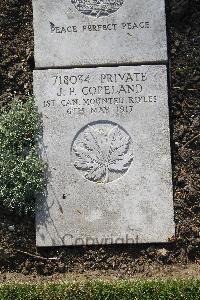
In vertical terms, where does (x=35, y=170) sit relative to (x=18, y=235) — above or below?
above

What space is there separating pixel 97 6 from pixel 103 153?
41.6 inches

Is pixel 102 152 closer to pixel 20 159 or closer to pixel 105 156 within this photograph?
pixel 105 156

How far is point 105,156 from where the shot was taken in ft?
14.0

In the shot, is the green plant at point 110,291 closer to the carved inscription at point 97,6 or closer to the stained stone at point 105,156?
the stained stone at point 105,156

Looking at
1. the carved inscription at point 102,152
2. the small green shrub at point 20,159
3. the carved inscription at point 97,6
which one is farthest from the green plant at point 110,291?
the carved inscription at point 97,6

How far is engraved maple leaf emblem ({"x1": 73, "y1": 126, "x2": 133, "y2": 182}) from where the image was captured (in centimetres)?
427

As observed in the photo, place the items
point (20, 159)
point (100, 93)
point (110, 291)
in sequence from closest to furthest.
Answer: point (110, 291), point (20, 159), point (100, 93)

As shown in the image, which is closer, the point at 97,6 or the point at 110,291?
the point at 110,291

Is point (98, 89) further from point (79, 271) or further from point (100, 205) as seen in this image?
point (79, 271)

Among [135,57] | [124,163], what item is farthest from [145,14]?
[124,163]

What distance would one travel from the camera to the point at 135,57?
434cm

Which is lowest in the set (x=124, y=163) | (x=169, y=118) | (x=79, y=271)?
(x=79, y=271)

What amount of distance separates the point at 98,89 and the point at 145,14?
635 millimetres

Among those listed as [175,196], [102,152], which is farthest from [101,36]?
[175,196]
